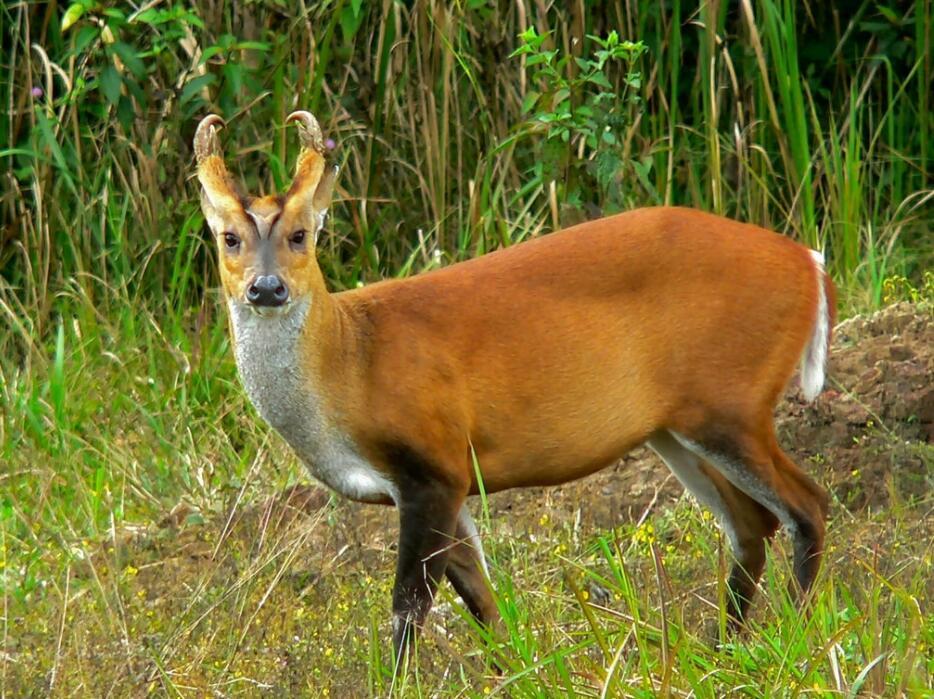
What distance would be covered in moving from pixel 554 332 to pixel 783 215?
305cm

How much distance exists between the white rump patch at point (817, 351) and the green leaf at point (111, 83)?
10.5ft

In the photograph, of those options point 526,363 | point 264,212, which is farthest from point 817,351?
point 264,212

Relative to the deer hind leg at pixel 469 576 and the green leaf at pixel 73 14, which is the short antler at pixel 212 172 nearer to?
the deer hind leg at pixel 469 576

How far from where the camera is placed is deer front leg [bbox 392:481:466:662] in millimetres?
4883

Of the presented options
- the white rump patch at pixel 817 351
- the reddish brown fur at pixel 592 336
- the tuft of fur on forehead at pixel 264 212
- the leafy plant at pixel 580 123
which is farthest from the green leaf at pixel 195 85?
the white rump patch at pixel 817 351

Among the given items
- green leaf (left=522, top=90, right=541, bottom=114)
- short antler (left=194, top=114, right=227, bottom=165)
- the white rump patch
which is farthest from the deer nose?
green leaf (left=522, top=90, right=541, bottom=114)

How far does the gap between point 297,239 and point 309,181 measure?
17 cm

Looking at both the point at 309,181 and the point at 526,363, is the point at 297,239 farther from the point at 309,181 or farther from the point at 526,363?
the point at 526,363

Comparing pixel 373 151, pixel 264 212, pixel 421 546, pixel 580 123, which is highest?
pixel 264 212

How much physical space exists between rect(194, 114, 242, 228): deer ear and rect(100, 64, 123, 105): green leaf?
8.31 feet

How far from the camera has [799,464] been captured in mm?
6188

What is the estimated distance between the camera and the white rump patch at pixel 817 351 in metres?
5.45

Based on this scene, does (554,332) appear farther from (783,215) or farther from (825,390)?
(783,215)

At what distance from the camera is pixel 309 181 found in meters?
5.03
